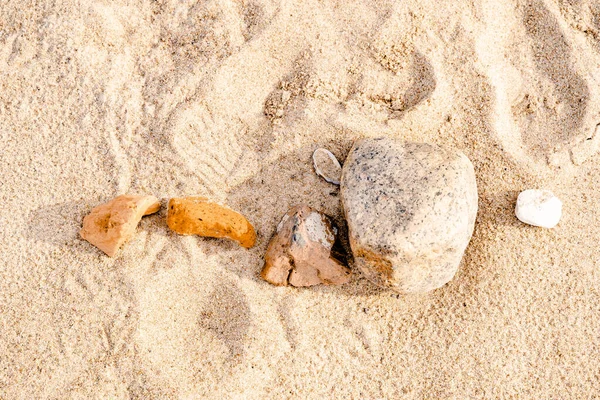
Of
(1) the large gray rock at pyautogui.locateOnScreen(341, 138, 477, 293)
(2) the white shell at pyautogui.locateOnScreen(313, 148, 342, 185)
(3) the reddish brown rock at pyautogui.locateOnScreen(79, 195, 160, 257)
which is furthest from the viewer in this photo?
(2) the white shell at pyautogui.locateOnScreen(313, 148, 342, 185)

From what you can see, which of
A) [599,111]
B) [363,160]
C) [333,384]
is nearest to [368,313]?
Answer: [333,384]

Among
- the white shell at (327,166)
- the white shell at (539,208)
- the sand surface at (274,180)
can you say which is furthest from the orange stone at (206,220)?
the white shell at (539,208)

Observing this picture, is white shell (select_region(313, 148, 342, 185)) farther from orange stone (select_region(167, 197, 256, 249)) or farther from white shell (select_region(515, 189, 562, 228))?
white shell (select_region(515, 189, 562, 228))

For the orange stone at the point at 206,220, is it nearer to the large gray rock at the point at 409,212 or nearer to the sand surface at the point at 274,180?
the sand surface at the point at 274,180

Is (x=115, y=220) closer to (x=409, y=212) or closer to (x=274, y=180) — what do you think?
(x=274, y=180)

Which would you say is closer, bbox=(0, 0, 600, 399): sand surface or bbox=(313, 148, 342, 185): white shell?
bbox=(0, 0, 600, 399): sand surface

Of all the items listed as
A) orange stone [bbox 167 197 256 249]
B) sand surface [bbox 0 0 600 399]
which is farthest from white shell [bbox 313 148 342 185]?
orange stone [bbox 167 197 256 249]

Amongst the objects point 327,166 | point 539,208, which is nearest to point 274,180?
point 327,166
